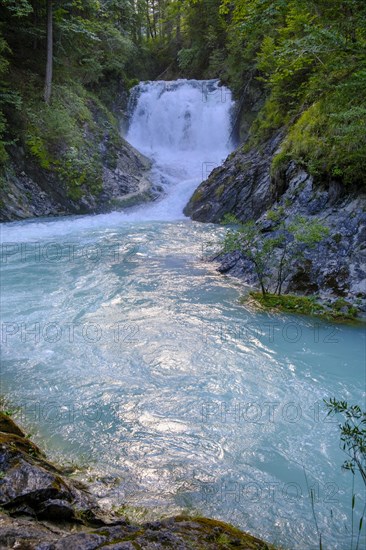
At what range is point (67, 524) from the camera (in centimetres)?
246

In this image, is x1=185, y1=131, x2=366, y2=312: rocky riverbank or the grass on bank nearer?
the grass on bank

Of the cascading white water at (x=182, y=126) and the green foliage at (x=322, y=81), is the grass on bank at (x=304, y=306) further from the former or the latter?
the cascading white water at (x=182, y=126)

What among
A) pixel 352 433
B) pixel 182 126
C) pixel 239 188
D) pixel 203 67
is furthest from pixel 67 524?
pixel 203 67

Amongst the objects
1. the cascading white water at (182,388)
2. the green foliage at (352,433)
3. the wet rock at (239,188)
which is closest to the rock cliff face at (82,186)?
the wet rock at (239,188)

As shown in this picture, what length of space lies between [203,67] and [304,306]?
24.4 m

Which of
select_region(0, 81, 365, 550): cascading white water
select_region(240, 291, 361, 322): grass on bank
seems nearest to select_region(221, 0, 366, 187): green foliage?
select_region(240, 291, 361, 322): grass on bank

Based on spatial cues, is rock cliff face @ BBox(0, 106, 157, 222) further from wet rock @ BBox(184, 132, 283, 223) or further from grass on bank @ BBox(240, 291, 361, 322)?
grass on bank @ BBox(240, 291, 361, 322)

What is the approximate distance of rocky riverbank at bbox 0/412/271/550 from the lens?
2036mm

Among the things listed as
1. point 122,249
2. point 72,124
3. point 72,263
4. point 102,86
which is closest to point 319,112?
point 122,249

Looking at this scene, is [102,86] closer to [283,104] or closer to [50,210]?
[50,210]

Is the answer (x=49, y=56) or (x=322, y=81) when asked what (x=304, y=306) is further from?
(x=49, y=56)

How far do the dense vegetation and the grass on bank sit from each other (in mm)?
2658

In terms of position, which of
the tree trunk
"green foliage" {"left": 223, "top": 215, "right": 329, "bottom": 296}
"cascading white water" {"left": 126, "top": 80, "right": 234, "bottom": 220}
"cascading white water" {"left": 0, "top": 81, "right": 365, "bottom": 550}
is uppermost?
the tree trunk

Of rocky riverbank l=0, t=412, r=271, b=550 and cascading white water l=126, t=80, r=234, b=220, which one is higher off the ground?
cascading white water l=126, t=80, r=234, b=220
